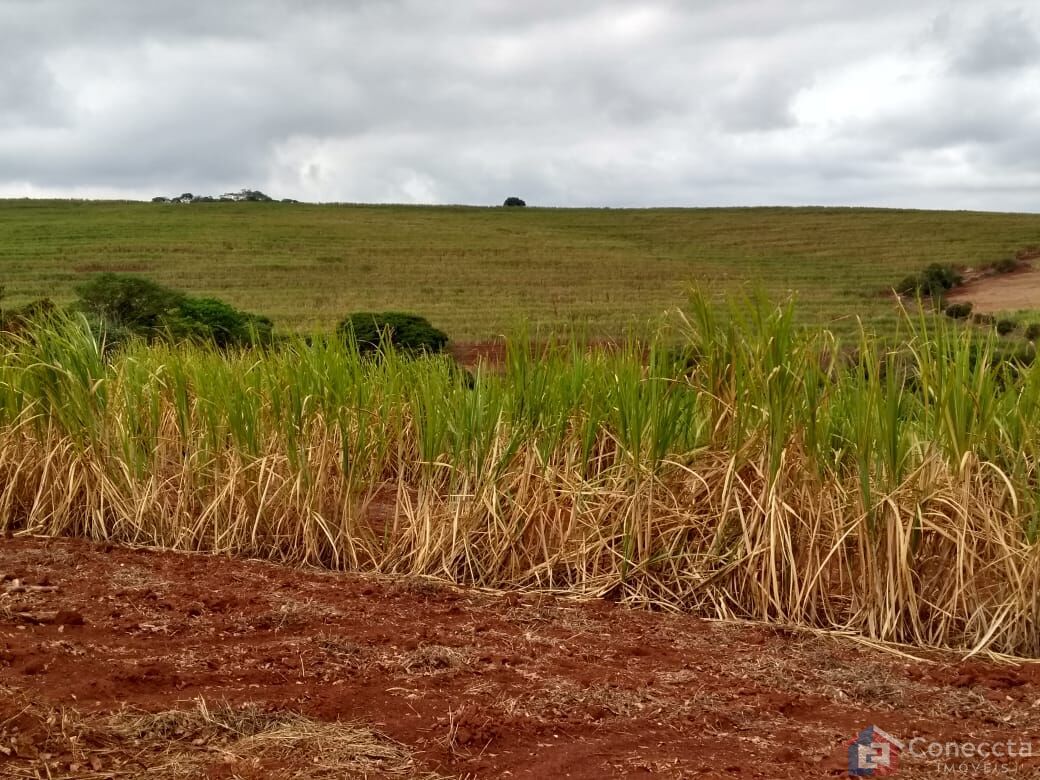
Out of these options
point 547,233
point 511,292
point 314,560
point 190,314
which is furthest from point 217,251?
point 314,560

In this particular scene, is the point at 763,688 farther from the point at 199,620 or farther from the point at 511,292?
the point at 511,292

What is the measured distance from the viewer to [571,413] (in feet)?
13.8

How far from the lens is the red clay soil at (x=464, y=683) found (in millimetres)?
2242

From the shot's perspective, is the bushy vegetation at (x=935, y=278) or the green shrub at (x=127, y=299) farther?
the bushy vegetation at (x=935, y=278)

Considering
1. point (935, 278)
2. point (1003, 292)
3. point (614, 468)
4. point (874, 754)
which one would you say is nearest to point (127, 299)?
point (614, 468)

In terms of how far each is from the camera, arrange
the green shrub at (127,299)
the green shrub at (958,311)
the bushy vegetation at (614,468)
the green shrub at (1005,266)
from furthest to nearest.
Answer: the green shrub at (1005,266) < the green shrub at (958,311) < the green shrub at (127,299) < the bushy vegetation at (614,468)

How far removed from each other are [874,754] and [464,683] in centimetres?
104

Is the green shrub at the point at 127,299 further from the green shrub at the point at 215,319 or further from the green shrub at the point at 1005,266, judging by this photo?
the green shrub at the point at 1005,266

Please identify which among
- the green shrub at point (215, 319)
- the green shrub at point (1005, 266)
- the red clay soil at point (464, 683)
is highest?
the green shrub at point (1005, 266)

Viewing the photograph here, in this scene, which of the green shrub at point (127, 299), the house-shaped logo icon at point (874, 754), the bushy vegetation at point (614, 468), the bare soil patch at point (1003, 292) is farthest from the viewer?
the bare soil patch at point (1003, 292)

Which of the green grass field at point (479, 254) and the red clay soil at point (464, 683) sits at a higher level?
the green grass field at point (479, 254)

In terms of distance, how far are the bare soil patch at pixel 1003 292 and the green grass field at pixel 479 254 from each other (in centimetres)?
251

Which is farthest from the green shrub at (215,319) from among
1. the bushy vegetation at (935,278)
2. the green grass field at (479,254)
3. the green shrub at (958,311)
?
the bushy vegetation at (935,278)

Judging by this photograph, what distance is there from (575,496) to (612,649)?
89 centimetres
